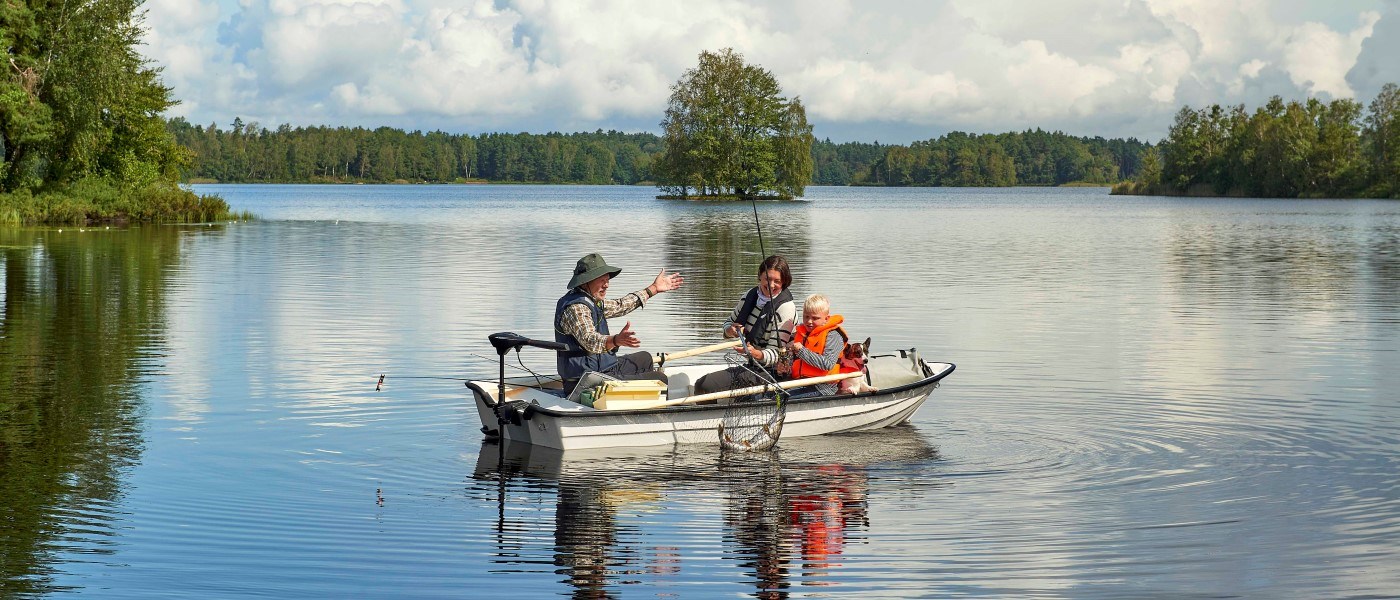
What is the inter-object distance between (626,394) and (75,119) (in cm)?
4719

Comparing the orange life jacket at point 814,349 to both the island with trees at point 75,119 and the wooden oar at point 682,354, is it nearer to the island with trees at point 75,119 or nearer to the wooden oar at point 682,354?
the wooden oar at point 682,354

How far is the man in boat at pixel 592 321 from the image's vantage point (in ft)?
41.3

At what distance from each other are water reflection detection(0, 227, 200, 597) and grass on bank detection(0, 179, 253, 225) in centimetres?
2103

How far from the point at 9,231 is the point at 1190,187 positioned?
142102 millimetres

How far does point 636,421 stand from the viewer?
12070 millimetres

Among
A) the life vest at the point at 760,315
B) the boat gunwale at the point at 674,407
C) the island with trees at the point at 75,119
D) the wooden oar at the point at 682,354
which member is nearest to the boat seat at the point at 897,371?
the boat gunwale at the point at 674,407

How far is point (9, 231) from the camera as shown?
159 feet

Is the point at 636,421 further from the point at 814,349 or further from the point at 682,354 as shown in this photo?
the point at 814,349

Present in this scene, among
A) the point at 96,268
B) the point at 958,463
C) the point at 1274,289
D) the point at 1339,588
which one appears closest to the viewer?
the point at 1339,588

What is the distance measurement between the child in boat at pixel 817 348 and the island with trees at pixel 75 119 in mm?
41105

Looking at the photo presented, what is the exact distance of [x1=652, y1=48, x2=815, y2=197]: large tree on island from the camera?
11262 cm

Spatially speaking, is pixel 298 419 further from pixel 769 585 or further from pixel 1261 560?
pixel 1261 560

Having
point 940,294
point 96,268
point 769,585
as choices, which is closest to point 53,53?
point 96,268

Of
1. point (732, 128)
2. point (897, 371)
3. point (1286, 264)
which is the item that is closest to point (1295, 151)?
point (732, 128)
